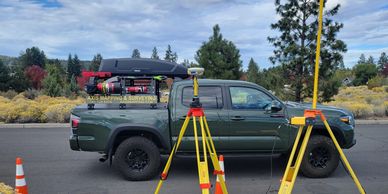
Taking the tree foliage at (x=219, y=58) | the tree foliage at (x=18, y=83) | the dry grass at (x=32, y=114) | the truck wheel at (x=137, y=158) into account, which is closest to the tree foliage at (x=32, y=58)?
the tree foliage at (x=18, y=83)

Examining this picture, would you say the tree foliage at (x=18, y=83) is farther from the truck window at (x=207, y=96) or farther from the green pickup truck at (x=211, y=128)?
the truck window at (x=207, y=96)

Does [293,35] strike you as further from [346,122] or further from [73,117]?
[73,117]

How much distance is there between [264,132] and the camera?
21.1 feet

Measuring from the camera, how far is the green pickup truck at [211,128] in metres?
6.25

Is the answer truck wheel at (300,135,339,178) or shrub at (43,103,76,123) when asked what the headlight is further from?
shrub at (43,103,76,123)

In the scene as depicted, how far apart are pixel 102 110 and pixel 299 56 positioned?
28.9ft

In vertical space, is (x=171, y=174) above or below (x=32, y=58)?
below

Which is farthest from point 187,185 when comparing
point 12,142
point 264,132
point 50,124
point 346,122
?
point 50,124

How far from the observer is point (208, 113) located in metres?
6.39

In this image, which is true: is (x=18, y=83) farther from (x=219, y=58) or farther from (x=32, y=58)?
(x=32, y=58)

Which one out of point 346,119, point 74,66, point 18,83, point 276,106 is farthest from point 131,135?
point 74,66

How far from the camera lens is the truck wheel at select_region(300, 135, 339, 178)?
646 centimetres

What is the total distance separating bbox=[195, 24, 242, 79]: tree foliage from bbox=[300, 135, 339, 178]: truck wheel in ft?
51.5

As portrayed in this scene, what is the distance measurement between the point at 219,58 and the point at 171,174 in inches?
636
